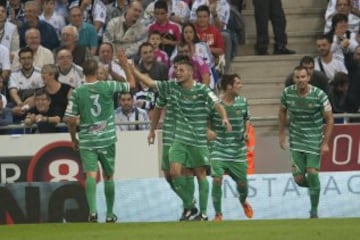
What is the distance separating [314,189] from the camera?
814 inches

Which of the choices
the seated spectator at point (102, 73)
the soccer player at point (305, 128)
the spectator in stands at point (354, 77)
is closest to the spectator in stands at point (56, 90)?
the seated spectator at point (102, 73)

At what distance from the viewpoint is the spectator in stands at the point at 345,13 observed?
2439 cm

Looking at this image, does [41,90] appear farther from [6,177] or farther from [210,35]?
[210,35]

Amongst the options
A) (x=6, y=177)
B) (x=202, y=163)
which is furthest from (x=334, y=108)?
(x=6, y=177)

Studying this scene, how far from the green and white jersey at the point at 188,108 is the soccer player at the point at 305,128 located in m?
Answer: 1.35

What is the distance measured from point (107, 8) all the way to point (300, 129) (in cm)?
590

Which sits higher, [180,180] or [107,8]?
[107,8]

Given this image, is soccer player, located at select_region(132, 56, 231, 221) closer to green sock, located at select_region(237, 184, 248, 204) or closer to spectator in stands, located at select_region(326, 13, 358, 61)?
green sock, located at select_region(237, 184, 248, 204)

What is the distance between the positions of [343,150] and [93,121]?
4.82 m

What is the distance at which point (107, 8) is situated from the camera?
25312 millimetres

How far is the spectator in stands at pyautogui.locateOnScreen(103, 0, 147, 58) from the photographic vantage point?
24422mm

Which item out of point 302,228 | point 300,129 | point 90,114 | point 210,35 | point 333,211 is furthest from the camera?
point 210,35

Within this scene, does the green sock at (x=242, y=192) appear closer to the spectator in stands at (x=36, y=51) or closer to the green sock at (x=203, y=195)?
the green sock at (x=203, y=195)

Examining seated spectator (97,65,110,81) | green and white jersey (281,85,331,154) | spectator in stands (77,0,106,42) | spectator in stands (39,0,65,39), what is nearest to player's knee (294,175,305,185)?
green and white jersey (281,85,331,154)
